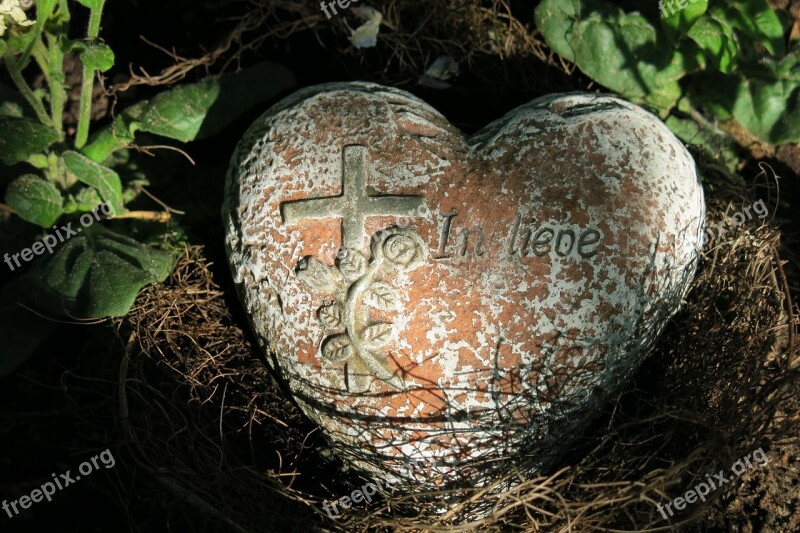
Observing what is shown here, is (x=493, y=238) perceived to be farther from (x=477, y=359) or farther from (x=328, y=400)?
(x=328, y=400)

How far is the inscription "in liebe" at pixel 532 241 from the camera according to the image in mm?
1971

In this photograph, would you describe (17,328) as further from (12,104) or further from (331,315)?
(331,315)

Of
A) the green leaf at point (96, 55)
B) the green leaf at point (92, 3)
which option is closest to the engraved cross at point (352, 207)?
the green leaf at point (96, 55)

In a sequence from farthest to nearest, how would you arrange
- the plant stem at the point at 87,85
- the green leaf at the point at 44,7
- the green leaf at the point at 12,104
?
the green leaf at the point at 12,104 < the plant stem at the point at 87,85 < the green leaf at the point at 44,7

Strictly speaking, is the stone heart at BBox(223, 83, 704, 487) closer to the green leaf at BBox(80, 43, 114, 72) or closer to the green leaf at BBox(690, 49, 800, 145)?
the green leaf at BBox(80, 43, 114, 72)

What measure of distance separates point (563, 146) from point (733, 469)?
1.03m

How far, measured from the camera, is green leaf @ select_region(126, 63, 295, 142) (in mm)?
2514

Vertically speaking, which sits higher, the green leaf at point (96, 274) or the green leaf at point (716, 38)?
the green leaf at point (716, 38)

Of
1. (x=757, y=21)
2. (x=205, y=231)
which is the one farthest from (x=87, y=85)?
(x=757, y=21)

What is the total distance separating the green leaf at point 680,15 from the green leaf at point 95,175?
176 cm

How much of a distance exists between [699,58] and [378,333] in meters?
1.44

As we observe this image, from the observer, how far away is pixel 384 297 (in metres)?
1.98

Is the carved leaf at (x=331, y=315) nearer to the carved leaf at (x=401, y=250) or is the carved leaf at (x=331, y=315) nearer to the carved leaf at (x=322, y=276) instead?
the carved leaf at (x=322, y=276)

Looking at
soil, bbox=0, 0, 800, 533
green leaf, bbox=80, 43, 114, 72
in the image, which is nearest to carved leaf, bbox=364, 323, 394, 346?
soil, bbox=0, 0, 800, 533
